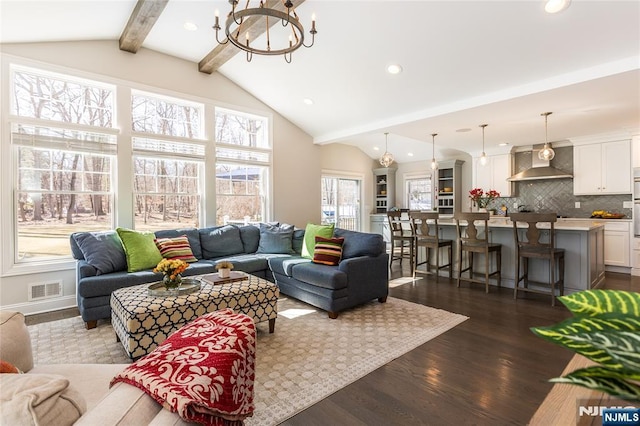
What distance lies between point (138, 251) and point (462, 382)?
3.54 metres

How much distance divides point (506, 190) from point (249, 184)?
5.53 meters

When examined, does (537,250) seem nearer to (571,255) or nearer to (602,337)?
(571,255)

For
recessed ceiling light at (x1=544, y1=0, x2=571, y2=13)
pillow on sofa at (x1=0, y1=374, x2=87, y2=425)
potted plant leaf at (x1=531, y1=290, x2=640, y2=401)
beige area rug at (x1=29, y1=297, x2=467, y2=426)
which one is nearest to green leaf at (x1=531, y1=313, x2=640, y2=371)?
potted plant leaf at (x1=531, y1=290, x2=640, y2=401)

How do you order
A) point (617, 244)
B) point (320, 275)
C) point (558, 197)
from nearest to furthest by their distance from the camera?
point (320, 275), point (617, 244), point (558, 197)

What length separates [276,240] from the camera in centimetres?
489

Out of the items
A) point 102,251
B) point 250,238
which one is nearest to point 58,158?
point 102,251

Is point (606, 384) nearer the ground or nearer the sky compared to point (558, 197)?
nearer the ground

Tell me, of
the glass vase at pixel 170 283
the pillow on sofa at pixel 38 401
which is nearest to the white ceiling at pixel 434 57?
the glass vase at pixel 170 283

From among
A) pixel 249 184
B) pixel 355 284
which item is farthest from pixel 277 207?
pixel 355 284

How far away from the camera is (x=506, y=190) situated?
6.98m

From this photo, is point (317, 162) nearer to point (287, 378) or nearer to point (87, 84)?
point (87, 84)

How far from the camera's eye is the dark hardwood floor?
1.86 m

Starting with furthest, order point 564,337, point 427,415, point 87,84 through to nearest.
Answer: point 87,84
point 427,415
point 564,337

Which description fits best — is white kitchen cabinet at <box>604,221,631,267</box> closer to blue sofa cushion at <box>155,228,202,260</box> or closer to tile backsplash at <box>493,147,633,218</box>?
tile backsplash at <box>493,147,633,218</box>
